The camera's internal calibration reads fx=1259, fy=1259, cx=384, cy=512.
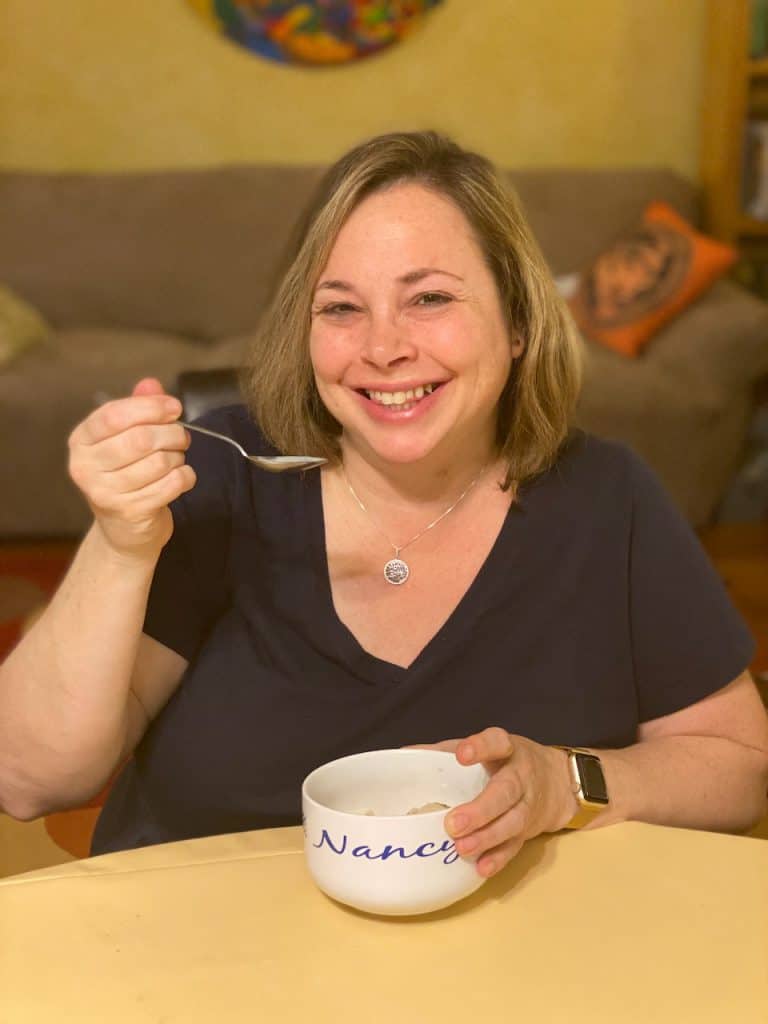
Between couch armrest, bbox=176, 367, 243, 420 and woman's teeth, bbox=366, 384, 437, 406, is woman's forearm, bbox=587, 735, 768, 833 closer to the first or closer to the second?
woman's teeth, bbox=366, 384, 437, 406

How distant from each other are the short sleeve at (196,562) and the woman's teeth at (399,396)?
17 centimetres

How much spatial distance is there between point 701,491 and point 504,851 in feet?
10.3

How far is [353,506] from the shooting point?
1.30 m

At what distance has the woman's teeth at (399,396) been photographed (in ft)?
3.95

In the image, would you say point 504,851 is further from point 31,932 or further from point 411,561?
point 411,561

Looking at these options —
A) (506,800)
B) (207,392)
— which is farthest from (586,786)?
(207,392)

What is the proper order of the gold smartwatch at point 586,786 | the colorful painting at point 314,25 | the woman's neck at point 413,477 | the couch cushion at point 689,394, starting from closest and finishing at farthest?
the gold smartwatch at point 586,786 → the woman's neck at point 413,477 → the couch cushion at point 689,394 → the colorful painting at point 314,25

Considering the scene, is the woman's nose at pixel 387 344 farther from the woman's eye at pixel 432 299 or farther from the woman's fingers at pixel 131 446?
the woman's fingers at pixel 131 446

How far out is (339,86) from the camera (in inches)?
181

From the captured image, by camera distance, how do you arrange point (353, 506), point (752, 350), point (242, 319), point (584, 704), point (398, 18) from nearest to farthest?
point (584, 704) < point (353, 506) < point (752, 350) < point (242, 319) < point (398, 18)

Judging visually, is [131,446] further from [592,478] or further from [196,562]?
[592,478]

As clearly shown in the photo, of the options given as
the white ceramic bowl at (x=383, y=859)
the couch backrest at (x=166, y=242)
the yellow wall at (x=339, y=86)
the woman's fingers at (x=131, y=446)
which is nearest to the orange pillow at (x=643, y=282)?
the couch backrest at (x=166, y=242)

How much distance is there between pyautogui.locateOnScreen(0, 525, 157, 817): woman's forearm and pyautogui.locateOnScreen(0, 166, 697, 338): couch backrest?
325 centimetres

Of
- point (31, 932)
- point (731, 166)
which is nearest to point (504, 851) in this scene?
point (31, 932)
